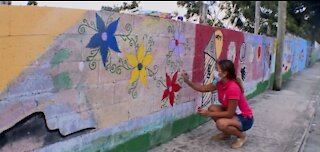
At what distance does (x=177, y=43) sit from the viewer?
5070mm

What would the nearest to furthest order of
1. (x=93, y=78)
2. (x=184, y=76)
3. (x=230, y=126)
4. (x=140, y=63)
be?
(x=93, y=78) < (x=140, y=63) < (x=230, y=126) < (x=184, y=76)

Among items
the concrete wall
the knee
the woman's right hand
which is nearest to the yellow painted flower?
the concrete wall

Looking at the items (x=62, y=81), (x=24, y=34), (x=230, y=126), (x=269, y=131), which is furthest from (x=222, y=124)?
(x=24, y=34)

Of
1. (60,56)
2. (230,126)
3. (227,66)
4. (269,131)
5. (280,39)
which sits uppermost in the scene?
(280,39)

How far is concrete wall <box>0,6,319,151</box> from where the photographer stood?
9.28 ft

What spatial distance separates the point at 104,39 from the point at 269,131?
342 cm

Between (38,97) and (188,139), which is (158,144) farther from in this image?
(38,97)

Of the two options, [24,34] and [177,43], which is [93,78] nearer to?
[24,34]

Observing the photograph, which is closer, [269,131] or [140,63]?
[140,63]

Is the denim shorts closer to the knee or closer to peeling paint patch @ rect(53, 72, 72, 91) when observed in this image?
the knee

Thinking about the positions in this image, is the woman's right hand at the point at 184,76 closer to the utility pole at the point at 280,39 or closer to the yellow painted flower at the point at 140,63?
the yellow painted flower at the point at 140,63

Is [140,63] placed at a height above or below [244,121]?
above

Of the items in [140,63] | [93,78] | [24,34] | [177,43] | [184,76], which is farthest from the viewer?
[184,76]

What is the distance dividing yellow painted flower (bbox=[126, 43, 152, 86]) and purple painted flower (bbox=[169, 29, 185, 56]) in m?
0.62
